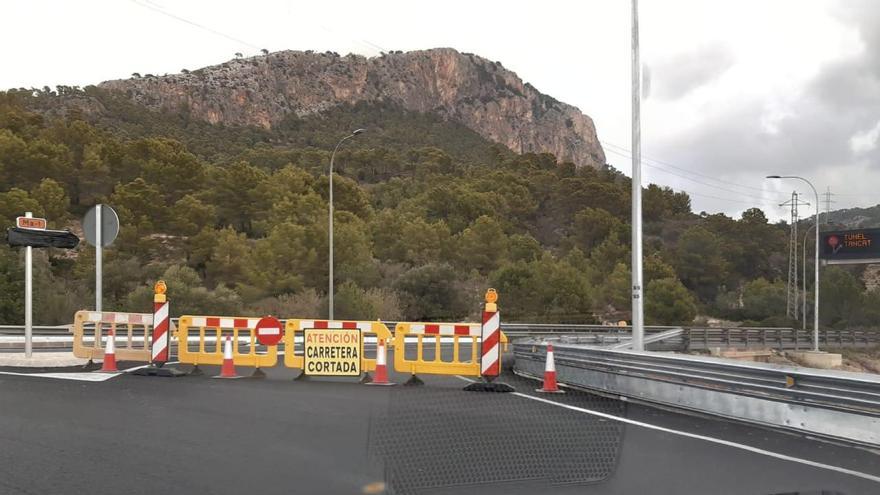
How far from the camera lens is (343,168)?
4245 inches

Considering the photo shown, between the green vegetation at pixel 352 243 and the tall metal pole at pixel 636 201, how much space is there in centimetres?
2666

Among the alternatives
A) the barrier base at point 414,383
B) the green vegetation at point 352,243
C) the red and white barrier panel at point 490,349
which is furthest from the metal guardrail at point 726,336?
the red and white barrier panel at point 490,349

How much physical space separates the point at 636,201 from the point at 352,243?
3755cm

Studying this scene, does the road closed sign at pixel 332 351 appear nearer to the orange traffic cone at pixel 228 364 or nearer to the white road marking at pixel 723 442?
the orange traffic cone at pixel 228 364

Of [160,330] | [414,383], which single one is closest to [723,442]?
[414,383]

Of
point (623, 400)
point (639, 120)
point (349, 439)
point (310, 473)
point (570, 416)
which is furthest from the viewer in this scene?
point (639, 120)

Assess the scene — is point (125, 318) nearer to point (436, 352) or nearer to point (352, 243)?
point (436, 352)

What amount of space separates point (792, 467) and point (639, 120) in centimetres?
1044

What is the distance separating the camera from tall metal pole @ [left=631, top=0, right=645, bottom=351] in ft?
48.0

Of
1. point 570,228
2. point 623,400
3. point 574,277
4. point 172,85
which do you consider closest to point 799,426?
point 623,400

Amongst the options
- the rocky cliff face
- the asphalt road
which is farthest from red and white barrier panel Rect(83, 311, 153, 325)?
the rocky cliff face

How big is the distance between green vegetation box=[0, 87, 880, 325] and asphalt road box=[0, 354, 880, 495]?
101 ft

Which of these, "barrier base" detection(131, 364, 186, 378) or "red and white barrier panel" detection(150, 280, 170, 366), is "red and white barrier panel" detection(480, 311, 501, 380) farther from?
"red and white barrier panel" detection(150, 280, 170, 366)

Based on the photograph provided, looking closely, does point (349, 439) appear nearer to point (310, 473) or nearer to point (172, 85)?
point (310, 473)
